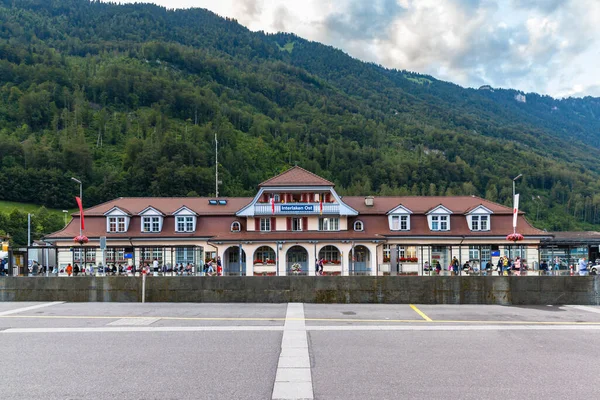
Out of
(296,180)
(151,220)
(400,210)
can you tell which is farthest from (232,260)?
(400,210)

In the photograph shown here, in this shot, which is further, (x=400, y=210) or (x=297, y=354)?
(x=400, y=210)

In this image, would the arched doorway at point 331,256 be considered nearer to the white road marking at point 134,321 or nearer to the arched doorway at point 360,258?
the arched doorway at point 360,258

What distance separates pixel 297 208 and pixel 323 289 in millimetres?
23056

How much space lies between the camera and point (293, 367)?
11.3m

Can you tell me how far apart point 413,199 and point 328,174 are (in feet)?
311

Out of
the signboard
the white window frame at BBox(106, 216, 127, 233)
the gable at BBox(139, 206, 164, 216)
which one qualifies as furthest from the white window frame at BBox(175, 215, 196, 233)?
the signboard

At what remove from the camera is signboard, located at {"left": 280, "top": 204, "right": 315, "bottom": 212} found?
→ 46.5m

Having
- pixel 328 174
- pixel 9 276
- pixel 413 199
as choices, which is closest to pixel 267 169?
pixel 328 174

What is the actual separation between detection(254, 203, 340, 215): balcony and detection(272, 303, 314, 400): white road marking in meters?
29.4

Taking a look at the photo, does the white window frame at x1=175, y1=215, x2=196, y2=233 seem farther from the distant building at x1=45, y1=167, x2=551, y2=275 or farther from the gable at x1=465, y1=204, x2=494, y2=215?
the gable at x1=465, y1=204, x2=494, y2=215

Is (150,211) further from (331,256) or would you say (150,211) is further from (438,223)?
(438,223)

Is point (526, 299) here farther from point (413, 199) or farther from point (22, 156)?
point (22, 156)

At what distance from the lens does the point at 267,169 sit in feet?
460

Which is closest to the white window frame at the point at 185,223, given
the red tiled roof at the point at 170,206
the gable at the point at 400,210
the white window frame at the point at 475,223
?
the red tiled roof at the point at 170,206
